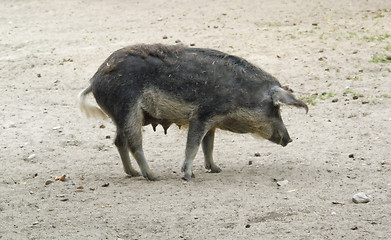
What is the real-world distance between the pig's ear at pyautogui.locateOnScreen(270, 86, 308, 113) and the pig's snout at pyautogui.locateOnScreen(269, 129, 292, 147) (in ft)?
1.50

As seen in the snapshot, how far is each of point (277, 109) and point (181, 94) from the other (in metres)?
1.11

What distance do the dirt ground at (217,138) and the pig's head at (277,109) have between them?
1.08ft

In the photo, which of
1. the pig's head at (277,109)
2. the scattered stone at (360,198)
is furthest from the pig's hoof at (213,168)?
the scattered stone at (360,198)

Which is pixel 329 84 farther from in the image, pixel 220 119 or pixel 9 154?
pixel 9 154

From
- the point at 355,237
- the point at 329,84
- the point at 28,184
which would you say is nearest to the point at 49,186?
the point at 28,184

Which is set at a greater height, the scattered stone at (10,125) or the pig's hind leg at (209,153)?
the pig's hind leg at (209,153)

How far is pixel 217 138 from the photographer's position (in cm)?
850

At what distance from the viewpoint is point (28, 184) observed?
6.64 metres

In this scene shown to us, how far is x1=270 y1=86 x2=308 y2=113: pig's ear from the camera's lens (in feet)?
22.2

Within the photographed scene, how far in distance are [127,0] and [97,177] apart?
30.4 ft

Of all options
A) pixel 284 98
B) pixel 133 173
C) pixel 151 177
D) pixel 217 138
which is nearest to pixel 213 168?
pixel 151 177

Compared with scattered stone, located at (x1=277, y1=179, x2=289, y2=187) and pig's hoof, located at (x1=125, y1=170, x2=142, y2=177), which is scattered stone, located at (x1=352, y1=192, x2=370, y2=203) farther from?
pig's hoof, located at (x1=125, y1=170, x2=142, y2=177)

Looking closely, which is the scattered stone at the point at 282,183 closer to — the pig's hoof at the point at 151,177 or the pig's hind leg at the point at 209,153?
the pig's hind leg at the point at 209,153

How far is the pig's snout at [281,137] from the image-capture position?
23.6 ft
